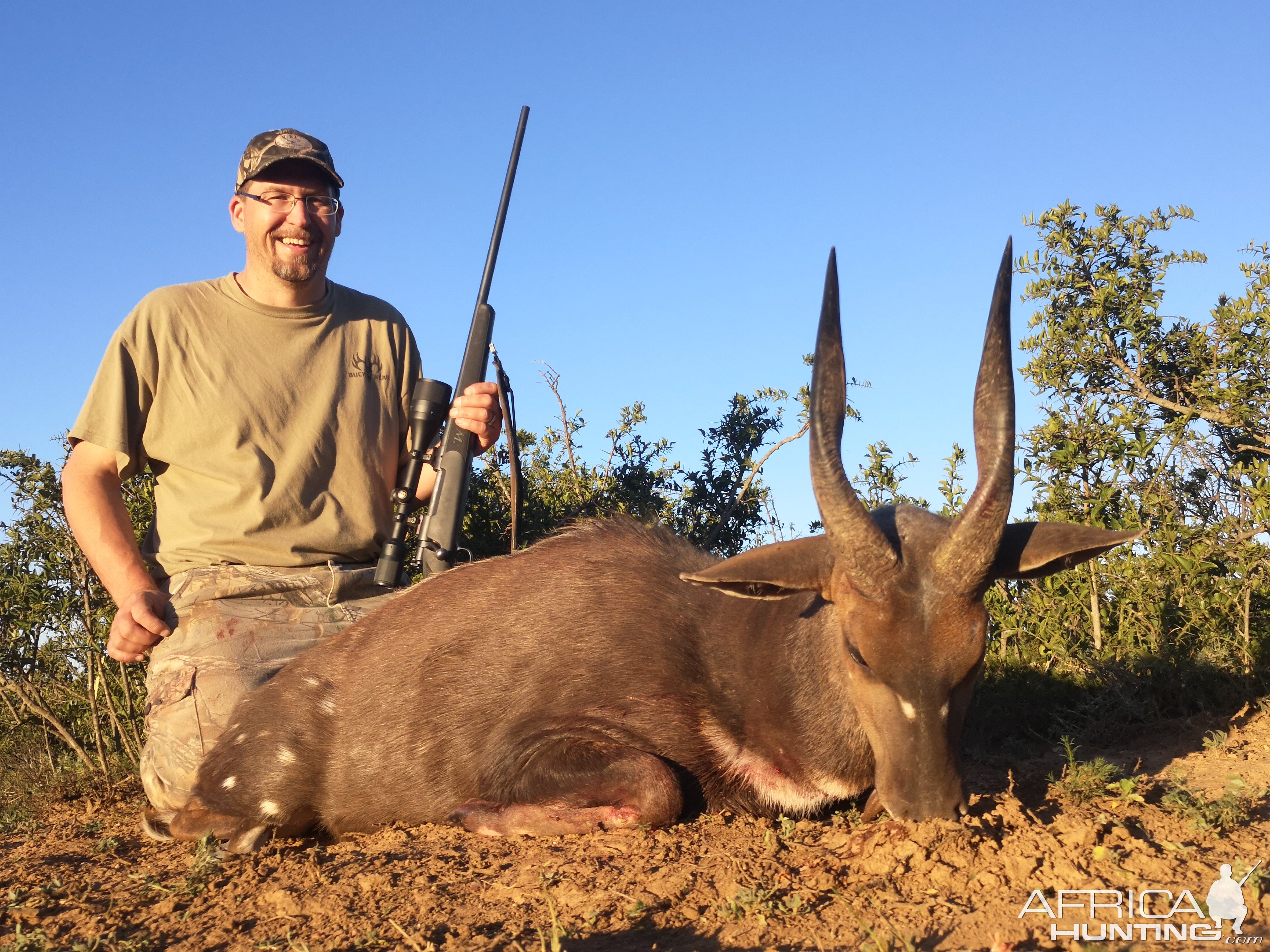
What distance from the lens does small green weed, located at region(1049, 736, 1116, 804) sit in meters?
3.97

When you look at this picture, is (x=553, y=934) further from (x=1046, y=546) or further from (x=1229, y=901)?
(x=1046, y=546)

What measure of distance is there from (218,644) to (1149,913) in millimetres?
4447

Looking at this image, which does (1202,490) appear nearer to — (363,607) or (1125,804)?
(1125,804)

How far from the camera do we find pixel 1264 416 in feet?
22.3

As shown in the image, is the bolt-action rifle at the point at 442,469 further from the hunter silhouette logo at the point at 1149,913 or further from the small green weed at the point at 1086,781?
the hunter silhouette logo at the point at 1149,913

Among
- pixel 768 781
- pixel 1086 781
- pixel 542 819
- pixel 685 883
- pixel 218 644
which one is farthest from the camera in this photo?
pixel 218 644

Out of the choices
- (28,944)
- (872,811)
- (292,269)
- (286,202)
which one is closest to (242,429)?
(292,269)

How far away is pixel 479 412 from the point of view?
19.3ft

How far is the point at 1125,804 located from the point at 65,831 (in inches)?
196

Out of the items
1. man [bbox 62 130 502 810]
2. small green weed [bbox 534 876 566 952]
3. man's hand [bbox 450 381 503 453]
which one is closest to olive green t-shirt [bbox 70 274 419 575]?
man [bbox 62 130 502 810]

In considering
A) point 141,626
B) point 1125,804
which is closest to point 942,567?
point 1125,804

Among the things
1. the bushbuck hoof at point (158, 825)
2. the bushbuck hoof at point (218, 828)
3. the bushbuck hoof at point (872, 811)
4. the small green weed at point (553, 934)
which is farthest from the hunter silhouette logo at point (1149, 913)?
the bushbuck hoof at point (158, 825)

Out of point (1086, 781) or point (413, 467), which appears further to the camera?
point (413, 467)

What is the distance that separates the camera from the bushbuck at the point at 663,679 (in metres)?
3.67
